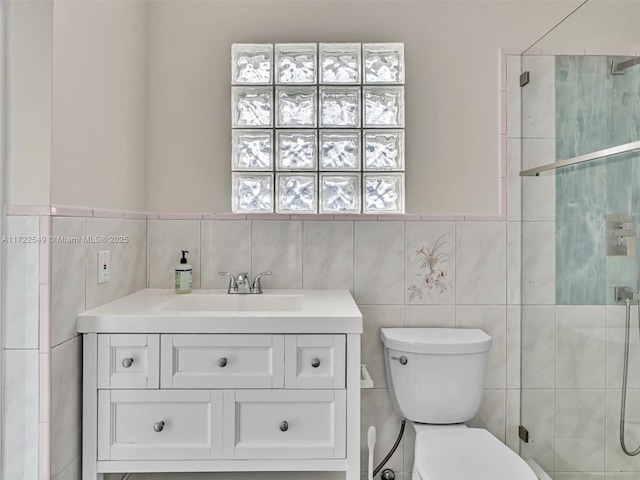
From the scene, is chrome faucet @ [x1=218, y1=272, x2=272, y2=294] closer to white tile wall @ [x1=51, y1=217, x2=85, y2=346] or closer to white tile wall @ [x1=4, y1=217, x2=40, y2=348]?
white tile wall @ [x1=51, y1=217, x2=85, y2=346]

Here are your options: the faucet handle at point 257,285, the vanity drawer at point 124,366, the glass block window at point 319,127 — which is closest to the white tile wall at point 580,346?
the glass block window at point 319,127

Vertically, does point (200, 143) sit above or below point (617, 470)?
above

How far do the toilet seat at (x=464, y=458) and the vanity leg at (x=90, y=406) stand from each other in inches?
39.2

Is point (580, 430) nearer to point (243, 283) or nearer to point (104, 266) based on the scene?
point (243, 283)

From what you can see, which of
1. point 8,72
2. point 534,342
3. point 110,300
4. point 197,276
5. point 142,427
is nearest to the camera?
point 8,72

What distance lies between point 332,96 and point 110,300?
3.77 ft

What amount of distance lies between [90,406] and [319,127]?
1297 mm

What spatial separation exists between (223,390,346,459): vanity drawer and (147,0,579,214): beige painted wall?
0.92 m

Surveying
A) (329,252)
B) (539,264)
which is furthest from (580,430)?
(329,252)

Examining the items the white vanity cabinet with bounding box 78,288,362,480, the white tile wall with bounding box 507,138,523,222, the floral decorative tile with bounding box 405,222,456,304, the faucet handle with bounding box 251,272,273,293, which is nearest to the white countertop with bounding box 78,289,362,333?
the white vanity cabinet with bounding box 78,288,362,480

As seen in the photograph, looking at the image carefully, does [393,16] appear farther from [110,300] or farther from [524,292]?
[110,300]

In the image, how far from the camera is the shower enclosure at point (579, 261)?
56.5 inches

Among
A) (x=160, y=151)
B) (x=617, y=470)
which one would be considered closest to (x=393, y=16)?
(x=160, y=151)

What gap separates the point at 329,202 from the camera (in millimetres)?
2053
